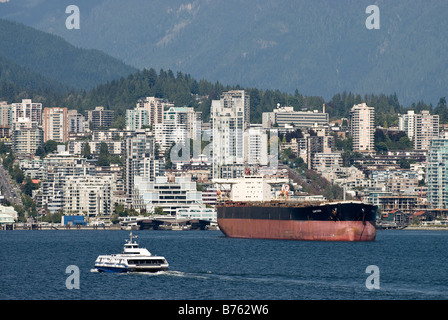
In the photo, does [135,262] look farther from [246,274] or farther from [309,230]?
[309,230]

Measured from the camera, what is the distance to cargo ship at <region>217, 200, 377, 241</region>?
109000 mm

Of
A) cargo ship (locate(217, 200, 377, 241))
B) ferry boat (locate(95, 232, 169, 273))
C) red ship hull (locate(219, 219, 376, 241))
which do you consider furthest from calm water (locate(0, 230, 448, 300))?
cargo ship (locate(217, 200, 377, 241))

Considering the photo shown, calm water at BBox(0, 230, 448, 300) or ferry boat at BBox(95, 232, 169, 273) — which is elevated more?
ferry boat at BBox(95, 232, 169, 273)

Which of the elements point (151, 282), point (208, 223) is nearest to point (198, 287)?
point (151, 282)

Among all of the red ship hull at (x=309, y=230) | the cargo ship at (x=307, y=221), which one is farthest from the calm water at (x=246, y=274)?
the cargo ship at (x=307, y=221)

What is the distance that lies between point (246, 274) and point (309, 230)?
4129 cm

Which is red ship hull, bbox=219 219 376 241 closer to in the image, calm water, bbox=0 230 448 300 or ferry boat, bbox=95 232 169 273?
calm water, bbox=0 230 448 300

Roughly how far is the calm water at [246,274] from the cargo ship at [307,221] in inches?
152

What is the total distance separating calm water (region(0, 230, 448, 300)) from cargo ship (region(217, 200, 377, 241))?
386 cm

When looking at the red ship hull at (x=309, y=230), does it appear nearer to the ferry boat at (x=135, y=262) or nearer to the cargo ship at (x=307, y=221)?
Answer: the cargo ship at (x=307, y=221)

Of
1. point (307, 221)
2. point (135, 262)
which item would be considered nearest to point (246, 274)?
point (135, 262)

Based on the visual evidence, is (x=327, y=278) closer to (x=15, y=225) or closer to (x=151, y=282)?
(x=151, y=282)
